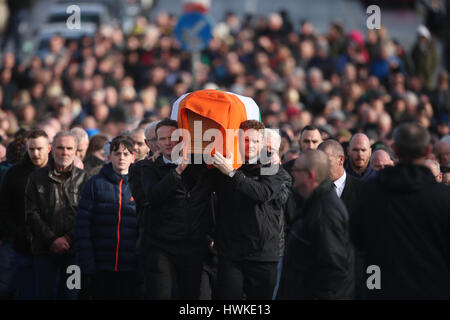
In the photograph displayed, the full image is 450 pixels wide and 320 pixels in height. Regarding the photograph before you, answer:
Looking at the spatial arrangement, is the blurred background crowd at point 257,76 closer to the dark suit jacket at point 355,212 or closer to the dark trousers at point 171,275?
the dark suit jacket at point 355,212

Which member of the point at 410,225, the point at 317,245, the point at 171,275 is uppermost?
the point at 410,225

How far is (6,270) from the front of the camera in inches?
330

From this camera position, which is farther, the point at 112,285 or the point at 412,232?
the point at 112,285

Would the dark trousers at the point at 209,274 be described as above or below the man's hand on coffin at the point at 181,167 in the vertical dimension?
below

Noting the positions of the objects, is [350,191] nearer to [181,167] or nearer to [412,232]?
[181,167]

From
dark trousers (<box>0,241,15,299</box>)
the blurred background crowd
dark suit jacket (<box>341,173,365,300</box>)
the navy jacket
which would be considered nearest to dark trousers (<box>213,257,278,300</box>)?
dark suit jacket (<box>341,173,365,300</box>)

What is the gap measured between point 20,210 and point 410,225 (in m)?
4.56

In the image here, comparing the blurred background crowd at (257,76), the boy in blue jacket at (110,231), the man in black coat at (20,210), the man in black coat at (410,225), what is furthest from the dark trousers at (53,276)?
the man in black coat at (410,225)

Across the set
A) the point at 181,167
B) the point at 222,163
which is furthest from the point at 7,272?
the point at 222,163

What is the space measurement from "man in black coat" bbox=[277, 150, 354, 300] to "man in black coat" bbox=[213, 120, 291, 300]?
920mm

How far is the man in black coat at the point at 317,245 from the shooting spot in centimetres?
536

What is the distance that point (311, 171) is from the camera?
5543mm

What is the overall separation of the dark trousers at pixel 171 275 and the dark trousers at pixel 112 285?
1012mm

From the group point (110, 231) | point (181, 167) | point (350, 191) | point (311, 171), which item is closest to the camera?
point (311, 171)
